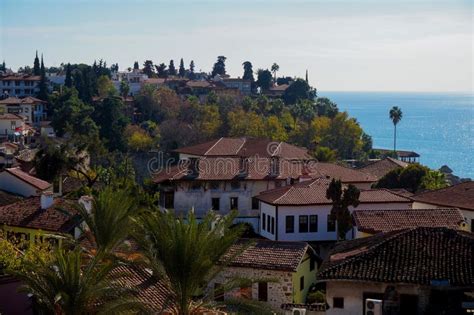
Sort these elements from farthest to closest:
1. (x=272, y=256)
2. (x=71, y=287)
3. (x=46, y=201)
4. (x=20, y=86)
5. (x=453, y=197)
→ (x=20, y=86) → (x=453, y=197) → (x=46, y=201) → (x=272, y=256) → (x=71, y=287)

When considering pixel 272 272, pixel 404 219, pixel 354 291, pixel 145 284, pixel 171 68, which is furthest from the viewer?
pixel 171 68

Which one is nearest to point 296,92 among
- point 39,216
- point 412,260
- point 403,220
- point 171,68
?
point 171,68

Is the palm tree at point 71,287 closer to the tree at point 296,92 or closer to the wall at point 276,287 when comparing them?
the wall at point 276,287

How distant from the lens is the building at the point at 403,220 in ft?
102

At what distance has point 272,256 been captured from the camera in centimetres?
2762

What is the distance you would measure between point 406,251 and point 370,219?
11.1m

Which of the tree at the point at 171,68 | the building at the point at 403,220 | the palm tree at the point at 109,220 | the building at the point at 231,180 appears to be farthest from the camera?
the tree at the point at 171,68

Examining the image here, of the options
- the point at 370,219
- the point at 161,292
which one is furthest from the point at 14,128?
the point at 161,292

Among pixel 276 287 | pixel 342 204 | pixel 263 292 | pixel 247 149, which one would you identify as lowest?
pixel 263 292

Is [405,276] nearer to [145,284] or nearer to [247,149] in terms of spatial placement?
[145,284]

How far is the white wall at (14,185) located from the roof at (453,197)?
23678mm

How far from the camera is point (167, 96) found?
104375mm

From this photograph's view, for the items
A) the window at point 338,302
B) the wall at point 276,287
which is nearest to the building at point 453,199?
the wall at point 276,287

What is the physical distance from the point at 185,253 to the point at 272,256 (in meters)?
12.2
